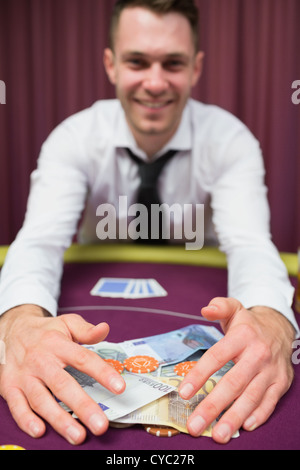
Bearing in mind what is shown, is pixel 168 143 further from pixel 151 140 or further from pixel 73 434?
pixel 73 434

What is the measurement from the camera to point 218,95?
3502mm

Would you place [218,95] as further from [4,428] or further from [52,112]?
[4,428]

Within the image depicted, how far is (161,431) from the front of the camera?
2.35ft

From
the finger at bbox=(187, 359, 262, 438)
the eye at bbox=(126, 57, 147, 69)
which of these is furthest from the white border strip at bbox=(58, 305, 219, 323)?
the eye at bbox=(126, 57, 147, 69)

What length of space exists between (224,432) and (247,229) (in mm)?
863

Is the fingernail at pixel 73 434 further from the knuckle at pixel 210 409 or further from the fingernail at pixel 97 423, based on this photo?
the knuckle at pixel 210 409

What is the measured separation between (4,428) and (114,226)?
1.41 m

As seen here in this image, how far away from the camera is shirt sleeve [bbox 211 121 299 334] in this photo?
1.17 metres

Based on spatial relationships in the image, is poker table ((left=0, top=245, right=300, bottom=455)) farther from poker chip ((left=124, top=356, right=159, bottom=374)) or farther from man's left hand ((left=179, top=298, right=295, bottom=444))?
poker chip ((left=124, top=356, right=159, bottom=374))

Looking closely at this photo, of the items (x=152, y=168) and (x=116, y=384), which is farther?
(x=152, y=168)

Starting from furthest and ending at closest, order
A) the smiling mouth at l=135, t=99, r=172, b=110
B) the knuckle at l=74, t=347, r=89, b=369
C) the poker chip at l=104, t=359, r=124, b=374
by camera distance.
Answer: the smiling mouth at l=135, t=99, r=172, b=110 → the poker chip at l=104, t=359, r=124, b=374 → the knuckle at l=74, t=347, r=89, b=369

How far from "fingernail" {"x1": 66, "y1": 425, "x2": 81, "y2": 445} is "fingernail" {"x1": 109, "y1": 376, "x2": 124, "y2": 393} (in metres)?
0.09

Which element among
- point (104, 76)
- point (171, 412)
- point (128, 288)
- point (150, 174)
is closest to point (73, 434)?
point (171, 412)
